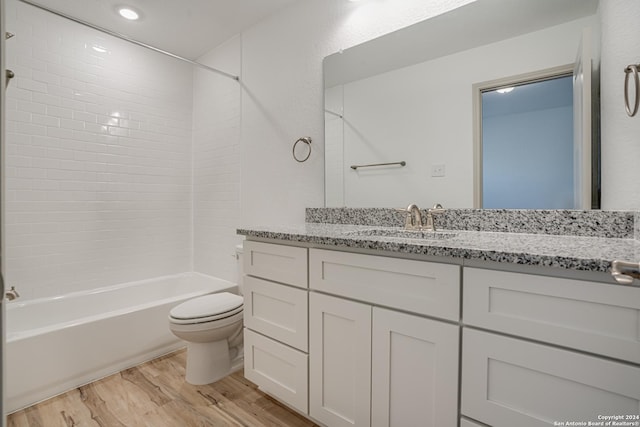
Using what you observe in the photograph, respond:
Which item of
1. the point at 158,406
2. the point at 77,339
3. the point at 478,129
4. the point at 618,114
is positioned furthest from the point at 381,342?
the point at 77,339

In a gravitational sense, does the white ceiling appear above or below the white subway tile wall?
above

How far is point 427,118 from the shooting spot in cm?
161

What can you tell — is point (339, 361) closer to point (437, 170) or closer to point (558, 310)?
point (558, 310)

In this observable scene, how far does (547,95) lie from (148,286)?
9.95 ft

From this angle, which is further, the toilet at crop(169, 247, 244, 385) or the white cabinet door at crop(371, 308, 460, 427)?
the toilet at crop(169, 247, 244, 385)

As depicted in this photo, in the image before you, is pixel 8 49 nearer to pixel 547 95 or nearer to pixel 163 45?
pixel 163 45

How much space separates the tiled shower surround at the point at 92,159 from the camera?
2.16 metres

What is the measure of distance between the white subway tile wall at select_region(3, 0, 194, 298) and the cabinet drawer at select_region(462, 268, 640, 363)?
2709 millimetres

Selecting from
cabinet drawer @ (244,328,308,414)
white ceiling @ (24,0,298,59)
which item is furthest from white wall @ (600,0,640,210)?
white ceiling @ (24,0,298,59)

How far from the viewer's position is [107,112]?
2.55 metres

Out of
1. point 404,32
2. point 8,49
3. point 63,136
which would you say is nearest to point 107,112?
point 63,136

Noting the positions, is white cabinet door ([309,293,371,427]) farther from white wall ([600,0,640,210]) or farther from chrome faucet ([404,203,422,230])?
white wall ([600,0,640,210])

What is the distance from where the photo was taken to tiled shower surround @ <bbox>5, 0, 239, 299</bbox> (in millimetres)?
2160

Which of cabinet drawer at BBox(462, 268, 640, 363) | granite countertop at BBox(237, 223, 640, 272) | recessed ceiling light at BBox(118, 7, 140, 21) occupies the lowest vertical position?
cabinet drawer at BBox(462, 268, 640, 363)
